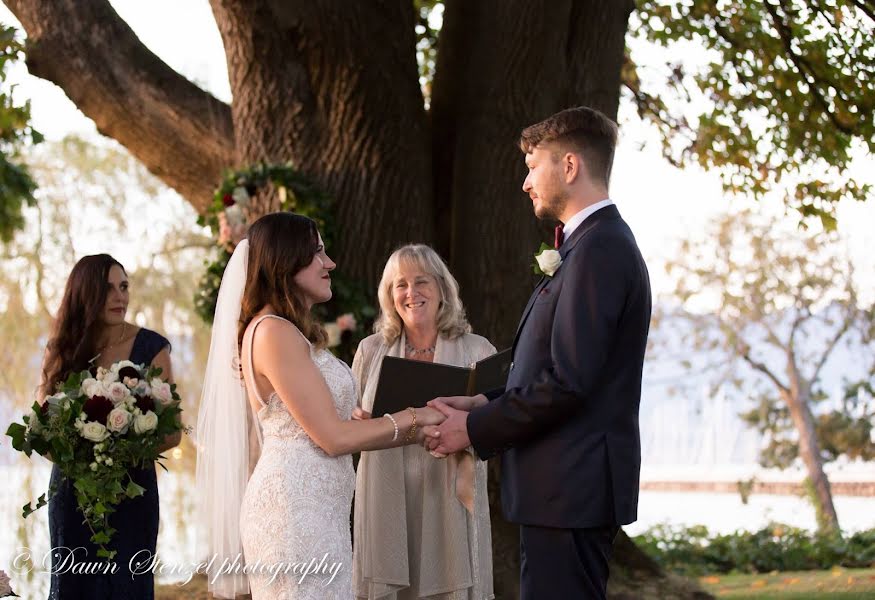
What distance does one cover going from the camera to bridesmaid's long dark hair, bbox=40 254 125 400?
5316 millimetres

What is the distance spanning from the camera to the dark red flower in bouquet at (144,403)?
4727 mm

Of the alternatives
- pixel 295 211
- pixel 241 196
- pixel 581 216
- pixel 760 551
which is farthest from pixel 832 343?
pixel 581 216

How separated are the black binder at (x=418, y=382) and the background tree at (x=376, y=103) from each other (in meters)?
2.54

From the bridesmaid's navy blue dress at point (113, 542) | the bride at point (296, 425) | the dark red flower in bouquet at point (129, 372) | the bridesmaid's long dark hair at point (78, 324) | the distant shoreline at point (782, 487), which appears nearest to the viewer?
the bride at point (296, 425)

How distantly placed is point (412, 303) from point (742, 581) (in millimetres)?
5171

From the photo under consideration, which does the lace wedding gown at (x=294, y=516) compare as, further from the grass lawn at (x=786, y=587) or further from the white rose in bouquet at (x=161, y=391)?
the grass lawn at (x=786, y=587)

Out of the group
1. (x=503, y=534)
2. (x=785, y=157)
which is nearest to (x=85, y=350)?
(x=503, y=534)

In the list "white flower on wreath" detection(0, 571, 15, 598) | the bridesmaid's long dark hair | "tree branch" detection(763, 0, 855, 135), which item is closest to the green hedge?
"tree branch" detection(763, 0, 855, 135)

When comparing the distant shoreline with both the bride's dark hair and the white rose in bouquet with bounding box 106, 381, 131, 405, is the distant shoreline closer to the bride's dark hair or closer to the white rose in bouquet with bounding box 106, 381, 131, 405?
the white rose in bouquet with bounding box 106, 381, 131, 405

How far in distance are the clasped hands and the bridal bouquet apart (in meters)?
1.41

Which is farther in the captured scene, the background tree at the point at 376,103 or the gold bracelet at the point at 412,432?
the background tree at the point at 376,103

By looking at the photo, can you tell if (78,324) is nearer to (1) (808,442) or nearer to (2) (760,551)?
(2) (760,551)

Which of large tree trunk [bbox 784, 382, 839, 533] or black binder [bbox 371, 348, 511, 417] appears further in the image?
large tree trunk [bbox 784, 382, 839, 533]

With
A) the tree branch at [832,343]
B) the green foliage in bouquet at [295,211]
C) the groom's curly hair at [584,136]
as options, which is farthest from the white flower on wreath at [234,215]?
the tree branch at [832,343]
